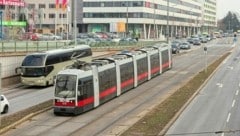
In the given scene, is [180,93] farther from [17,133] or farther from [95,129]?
[17,133]

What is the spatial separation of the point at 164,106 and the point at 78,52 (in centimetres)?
2150

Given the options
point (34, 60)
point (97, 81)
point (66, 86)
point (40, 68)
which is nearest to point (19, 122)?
point (66, 86)

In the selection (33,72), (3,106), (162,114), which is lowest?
(162,114)

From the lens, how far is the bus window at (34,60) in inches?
1969

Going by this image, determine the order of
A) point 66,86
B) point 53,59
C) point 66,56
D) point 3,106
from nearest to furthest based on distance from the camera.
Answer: point 66,86
point 3,106
point 53,59
point 66,56

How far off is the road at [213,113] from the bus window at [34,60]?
1474 centimetres

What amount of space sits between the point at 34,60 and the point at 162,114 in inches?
779

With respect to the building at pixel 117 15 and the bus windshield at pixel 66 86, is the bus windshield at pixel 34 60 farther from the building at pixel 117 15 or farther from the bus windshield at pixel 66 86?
the building at pixel 117 15

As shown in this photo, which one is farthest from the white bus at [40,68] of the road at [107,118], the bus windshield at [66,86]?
the bus windshield at [66,86]

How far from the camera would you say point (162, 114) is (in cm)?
3397

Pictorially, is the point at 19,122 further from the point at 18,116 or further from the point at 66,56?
the point at 66,56

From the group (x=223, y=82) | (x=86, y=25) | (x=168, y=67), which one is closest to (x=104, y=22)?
(x=86, y=25)

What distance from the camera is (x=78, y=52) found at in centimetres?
5738

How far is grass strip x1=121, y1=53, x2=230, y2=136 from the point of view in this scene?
94.3 ft
